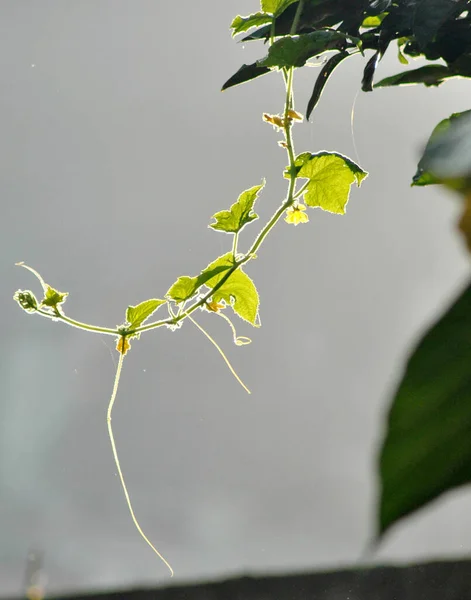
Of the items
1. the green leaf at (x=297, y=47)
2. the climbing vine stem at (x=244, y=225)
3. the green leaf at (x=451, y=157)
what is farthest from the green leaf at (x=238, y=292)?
the green leaf at (x=451, y=157)

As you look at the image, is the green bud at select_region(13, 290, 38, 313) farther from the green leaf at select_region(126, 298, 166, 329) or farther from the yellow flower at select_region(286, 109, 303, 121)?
the yellow flower at select_region(286, 109, 303, 121)

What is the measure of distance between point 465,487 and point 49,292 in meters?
0.33

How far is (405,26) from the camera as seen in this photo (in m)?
0.26

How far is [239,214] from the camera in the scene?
339 mm

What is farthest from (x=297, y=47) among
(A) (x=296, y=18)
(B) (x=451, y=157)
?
(B) (x=451, y=157)

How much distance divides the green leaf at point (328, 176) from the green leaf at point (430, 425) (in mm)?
281

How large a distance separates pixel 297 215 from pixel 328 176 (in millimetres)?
31

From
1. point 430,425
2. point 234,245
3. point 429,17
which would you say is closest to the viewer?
point 430,425

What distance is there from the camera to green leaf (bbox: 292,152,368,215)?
32 cm

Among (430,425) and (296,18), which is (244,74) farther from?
(430,425)

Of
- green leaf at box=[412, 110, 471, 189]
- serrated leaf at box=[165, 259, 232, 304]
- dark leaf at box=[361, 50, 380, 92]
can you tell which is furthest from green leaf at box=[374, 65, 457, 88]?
green leaf at box=[412, 110, 471, 189]

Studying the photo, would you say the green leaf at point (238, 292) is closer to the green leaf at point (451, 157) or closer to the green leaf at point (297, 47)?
the green leaf at point (297, 47)

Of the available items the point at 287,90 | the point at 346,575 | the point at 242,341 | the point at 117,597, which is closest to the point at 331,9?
the point at 287,90

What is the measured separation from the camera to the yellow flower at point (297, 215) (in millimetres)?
345
